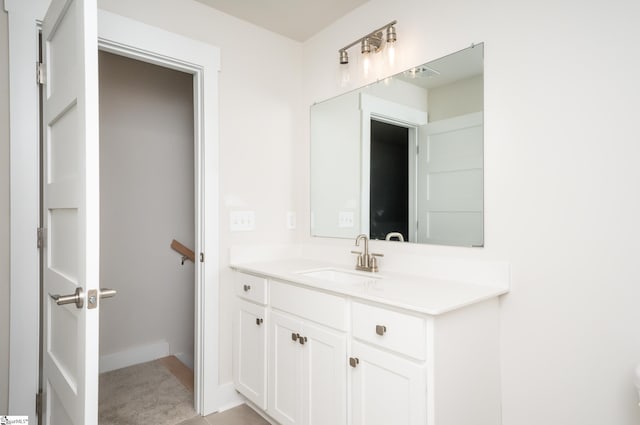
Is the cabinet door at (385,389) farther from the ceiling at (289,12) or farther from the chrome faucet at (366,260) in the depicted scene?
the ceiling at (289,12)

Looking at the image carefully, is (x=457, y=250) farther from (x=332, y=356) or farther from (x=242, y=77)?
(x=242, y=77)

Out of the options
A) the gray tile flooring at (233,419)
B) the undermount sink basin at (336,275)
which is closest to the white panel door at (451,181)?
the undermount sink basin at (336,275)

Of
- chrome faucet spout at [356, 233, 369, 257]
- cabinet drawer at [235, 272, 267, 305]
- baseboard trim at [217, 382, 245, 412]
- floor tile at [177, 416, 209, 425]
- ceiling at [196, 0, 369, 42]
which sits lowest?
floor tile at [177, 416, 209, 425]

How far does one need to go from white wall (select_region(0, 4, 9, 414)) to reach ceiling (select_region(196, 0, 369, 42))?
1057mm

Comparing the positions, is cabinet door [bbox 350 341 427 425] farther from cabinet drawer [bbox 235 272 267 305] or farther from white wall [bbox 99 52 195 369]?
white wall [bbox 99 52 195 369]

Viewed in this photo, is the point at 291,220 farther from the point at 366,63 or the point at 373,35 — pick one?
the point at 373,35

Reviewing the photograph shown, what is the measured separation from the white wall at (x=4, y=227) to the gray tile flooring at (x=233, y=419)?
887mm

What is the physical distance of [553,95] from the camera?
1.39 m

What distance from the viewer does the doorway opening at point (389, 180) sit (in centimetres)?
192

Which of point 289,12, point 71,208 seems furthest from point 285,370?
point 289,12

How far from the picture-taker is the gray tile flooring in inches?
79.2

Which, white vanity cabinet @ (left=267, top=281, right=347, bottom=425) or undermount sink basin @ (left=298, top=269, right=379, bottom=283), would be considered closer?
white vanity cabinet @ (left=267, top=281, right=347, bottom=425)

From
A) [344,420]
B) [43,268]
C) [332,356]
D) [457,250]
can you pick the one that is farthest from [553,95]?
[43,268]

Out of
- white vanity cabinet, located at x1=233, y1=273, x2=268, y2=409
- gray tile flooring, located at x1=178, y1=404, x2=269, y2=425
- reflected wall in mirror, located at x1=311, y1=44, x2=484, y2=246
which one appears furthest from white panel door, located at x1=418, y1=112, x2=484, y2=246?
gray tile flooring, located at x1=178, y1=404, x2=269, y2=425
